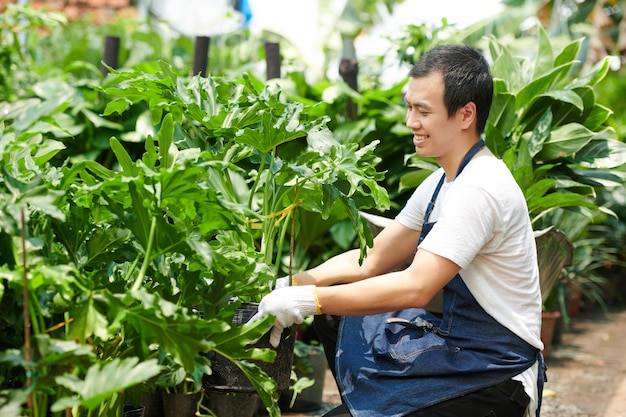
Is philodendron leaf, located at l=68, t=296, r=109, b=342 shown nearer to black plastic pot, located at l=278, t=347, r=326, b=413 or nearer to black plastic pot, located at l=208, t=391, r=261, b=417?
Result: black plastic pot, located at l=208, t=391, r=261, b=417

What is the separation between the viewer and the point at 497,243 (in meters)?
2.47

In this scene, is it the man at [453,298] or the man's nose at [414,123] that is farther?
the man's nose at [414,123]

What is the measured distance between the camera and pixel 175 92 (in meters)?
2.46

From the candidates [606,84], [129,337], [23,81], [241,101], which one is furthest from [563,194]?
[606,84]

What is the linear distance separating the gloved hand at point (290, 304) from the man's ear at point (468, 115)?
732 millimetres

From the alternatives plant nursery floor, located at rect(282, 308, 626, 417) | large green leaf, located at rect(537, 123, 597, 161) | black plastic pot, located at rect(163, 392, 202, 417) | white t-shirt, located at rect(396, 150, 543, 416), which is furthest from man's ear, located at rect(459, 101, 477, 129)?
plant nursery floor, located at rect(282, 308, 626, 417)

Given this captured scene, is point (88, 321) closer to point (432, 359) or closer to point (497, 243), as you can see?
point (432, 359)

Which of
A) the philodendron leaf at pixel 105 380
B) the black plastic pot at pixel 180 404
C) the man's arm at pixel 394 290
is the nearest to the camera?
the philodendron leaf at pixel 105 380

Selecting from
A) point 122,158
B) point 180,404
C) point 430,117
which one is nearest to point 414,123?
point 430,117

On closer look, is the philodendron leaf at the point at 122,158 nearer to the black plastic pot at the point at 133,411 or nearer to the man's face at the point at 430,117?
the black plastic pot at the point at 133,411

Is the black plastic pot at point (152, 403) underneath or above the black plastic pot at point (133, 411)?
underneath

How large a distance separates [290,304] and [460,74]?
0.89 meters

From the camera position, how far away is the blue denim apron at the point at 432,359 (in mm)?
2422

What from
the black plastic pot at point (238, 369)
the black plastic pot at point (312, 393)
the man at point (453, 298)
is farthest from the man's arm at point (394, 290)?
the black plastic pot at point (312, 393)
